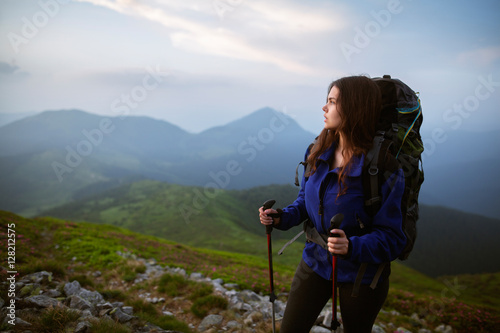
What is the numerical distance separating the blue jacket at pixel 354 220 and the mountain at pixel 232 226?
95204mm

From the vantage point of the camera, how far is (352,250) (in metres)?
2.76

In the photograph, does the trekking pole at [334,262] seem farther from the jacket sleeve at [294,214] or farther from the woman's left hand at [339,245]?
the jacket sleeve at [294,214]

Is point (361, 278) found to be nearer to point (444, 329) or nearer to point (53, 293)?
point (53, 293)

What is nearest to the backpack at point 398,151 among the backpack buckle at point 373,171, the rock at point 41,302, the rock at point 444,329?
the backpack buckle at point 373,171

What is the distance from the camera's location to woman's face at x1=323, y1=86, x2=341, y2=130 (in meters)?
3.23

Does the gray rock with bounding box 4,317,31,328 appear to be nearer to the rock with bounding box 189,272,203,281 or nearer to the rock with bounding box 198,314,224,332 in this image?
the rock with bounding box 198,314,224,332

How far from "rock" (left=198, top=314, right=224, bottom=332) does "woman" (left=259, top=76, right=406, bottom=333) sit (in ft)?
13.6

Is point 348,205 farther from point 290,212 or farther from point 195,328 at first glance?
point 195,328

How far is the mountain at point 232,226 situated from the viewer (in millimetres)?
128213

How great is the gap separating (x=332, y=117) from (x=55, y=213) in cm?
21971

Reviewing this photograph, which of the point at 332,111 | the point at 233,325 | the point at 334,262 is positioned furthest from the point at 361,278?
the point at 233,325

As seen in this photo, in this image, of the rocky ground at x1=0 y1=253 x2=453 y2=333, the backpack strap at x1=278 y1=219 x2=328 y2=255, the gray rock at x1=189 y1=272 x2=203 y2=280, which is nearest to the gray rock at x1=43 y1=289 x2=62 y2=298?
the rocky ground at x1=0 y1=253 x2=453 y2=333

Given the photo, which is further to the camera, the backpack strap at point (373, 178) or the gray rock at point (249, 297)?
the gray rock at point (249, 297)

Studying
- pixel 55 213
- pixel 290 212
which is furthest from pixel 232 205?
pixel 290 212
